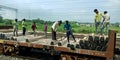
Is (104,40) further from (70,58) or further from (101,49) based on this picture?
(70,58)

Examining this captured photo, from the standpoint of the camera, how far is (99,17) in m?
12.0

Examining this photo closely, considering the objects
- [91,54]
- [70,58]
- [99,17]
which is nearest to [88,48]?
[91,54]

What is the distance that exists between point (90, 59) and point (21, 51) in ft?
16.6

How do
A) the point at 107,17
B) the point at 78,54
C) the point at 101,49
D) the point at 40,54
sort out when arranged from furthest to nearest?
the point at 40,54
the point at 107,17
the point at 78,54
the point at 101,49

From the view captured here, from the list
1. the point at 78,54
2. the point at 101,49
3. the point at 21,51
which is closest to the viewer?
the point at 101,49

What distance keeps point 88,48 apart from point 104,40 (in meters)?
0.79

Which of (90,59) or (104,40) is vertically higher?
(104,40)

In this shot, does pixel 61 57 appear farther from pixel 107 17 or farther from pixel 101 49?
pixel 107 17

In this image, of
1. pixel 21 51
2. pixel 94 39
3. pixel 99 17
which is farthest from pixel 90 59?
pixel 21 51

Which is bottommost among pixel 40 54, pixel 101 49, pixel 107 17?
pixel 40 54

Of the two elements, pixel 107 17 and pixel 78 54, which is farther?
pixel 107 17

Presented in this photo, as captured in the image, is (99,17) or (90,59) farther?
(99,17)

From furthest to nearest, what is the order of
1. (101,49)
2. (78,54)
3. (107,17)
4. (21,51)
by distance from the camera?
(21,51) → (107,17) → (78,54) → (101,49)

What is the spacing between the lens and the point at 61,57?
10742mm
